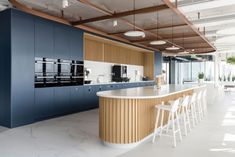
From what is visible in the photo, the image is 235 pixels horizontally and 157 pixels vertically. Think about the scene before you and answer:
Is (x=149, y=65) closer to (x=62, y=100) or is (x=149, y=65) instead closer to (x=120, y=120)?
(x=62, y=100)

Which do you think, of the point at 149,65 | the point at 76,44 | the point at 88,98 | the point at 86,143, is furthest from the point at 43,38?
the point at 149,65

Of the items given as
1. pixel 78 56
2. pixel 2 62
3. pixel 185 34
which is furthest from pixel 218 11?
pixel 2 62

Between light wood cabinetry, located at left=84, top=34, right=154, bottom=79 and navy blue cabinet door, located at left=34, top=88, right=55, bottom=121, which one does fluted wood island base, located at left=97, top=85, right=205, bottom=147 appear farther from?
light wood cabinetry, located at left=84, top=34, right=154, bottom=79

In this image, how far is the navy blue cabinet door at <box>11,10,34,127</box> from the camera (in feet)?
14.6

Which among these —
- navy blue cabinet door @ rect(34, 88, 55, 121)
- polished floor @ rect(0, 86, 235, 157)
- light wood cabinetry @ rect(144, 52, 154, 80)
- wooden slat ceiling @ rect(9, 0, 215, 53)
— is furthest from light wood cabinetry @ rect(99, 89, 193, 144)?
light wood cabinetry @ rect(144, 52, 154, 80)

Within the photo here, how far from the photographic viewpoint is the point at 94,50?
7609 mm

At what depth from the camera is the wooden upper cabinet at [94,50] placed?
7272 mm

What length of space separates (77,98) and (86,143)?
8.99ft

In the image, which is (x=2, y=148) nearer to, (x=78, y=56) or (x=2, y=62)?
(x=2, y=62)

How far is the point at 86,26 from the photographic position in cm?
631

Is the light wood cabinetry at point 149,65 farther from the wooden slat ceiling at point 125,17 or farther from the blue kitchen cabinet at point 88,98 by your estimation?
the blue kitchen cabinet at point 88,98

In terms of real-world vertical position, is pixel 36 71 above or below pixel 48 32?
below

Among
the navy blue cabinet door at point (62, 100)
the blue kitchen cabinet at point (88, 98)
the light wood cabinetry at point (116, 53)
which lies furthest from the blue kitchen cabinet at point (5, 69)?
the light wood cabinetry at point (116, 53)

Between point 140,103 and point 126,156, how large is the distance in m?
0.95
